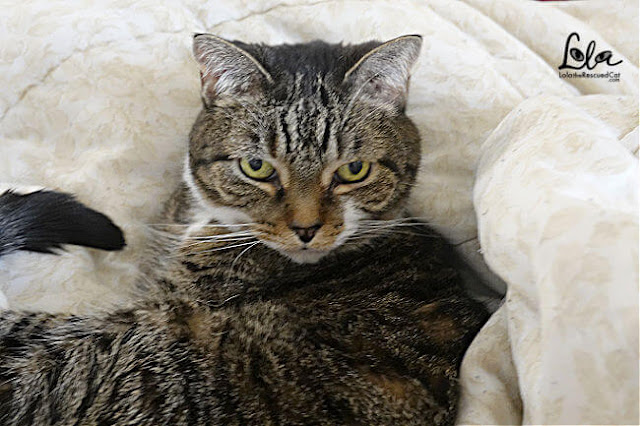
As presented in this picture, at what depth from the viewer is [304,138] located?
114cm

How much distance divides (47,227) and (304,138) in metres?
0.52

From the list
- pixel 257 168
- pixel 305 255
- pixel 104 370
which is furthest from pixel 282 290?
pixel 104 370

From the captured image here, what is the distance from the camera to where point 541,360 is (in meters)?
0.80

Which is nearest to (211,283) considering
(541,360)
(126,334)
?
(126,334)

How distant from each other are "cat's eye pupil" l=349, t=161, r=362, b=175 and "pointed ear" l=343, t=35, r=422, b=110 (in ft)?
0.41

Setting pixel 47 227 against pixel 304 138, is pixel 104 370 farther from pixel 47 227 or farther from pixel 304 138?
pixel 304 138

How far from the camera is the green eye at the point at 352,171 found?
1.17 m

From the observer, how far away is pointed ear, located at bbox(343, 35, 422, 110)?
1.15 meters

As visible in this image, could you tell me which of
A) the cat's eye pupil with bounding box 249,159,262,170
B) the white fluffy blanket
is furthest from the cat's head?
the white fluffy blanket

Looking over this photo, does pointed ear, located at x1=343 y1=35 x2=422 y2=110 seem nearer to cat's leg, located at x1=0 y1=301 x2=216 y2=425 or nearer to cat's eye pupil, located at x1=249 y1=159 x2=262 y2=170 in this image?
cat's eye pupil, located at x1=249 y1=159 x2=262 y2=170

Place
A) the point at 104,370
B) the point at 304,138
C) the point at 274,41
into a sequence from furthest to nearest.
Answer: the point at 274,41, the point at 304,138, the point at 104,370

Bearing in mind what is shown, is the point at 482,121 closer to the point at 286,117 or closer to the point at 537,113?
the point at 537,113

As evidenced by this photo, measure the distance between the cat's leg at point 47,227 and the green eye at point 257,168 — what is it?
0.29m

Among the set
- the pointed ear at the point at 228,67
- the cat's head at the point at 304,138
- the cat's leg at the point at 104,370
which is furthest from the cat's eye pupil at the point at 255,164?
the cat's leg at the point at 104,370
